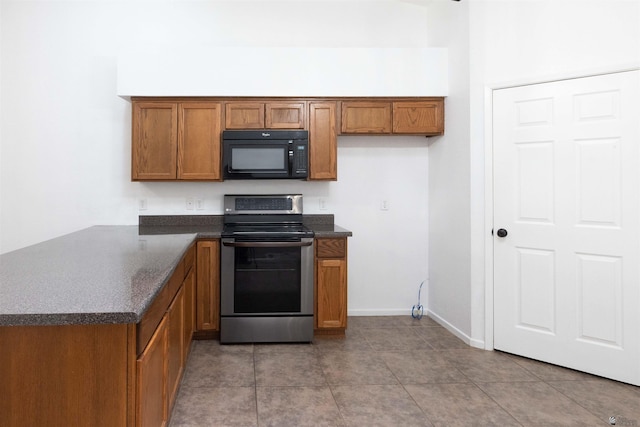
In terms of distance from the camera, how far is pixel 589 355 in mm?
2891

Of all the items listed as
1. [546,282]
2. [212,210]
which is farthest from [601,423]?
[212,210]

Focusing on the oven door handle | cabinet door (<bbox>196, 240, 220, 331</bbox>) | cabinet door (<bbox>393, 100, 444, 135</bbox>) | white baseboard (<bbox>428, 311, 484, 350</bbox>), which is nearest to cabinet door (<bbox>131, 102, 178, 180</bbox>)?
cabinet door (<bbox>196, 240, 220, 331</bbox>)

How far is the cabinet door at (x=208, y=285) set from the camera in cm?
347

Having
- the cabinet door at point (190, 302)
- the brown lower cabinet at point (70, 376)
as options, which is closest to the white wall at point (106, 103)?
the cabinet door at point (190, 302)

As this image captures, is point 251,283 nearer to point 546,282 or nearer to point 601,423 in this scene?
point 546,282

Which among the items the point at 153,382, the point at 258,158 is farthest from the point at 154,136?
the point at 153,382

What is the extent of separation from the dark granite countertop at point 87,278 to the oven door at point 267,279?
48 centimetres

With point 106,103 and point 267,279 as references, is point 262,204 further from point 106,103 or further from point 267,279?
point 106,103

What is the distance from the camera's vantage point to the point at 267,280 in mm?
3453

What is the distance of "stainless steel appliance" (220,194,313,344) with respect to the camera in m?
3.43

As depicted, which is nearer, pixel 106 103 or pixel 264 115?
pixel 264 115

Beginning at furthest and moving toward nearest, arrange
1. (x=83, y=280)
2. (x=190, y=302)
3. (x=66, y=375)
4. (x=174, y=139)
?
1. (x=174, y=139)
2. (x=190, y=302)
3. (x=83, y=280)
4. (x=66, y=375)

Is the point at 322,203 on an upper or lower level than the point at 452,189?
lower

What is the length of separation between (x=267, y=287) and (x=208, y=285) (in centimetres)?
48
